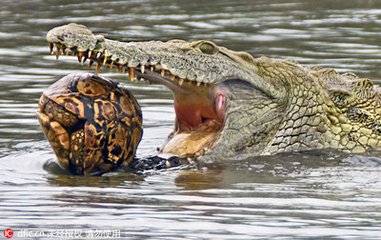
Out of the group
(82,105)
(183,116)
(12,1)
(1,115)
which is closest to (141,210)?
(82,105)

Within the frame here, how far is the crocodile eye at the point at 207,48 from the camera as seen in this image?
382 inches

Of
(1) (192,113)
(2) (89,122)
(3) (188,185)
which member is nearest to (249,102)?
(1) (192,113)

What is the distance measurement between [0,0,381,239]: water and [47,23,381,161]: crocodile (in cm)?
21

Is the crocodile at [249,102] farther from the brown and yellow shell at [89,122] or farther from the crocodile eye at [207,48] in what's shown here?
the brown and yellow shell at [89,122]

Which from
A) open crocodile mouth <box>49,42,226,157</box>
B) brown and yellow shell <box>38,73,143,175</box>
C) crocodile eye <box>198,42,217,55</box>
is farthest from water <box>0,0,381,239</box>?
crocodile eye <box>198,42,217,55</box>

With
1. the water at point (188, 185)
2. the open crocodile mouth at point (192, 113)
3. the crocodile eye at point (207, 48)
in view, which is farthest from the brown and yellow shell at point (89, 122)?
the crocodile eye at point (207, 48)

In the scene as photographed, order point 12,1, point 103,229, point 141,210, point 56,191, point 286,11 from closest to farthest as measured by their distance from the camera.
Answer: point 103,229 → point 141,210 → point 56,191 → point 286,11 → point 12,1

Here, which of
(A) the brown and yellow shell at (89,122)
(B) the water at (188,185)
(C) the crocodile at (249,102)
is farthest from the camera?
(C) the crocodile at (249,102)

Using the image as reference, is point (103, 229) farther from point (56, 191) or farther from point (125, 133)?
point (125, 133)

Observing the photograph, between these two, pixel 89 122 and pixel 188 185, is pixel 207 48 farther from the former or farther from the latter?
pixel 188 185

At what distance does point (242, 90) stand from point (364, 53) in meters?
6.09

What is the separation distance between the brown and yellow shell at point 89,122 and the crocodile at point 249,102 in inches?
8.9

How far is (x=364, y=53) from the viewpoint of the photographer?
51.4 feet

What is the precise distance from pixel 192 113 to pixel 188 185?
1217 mm
